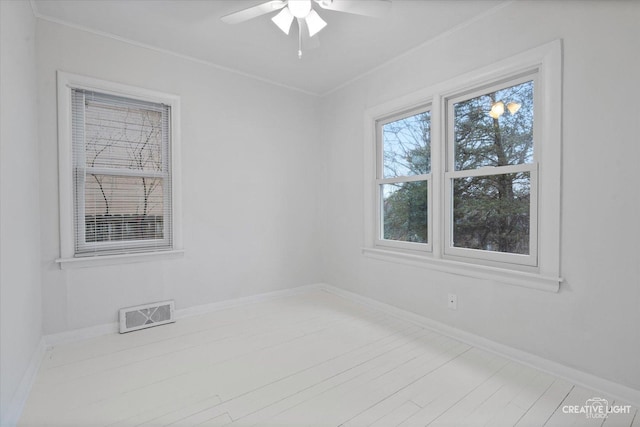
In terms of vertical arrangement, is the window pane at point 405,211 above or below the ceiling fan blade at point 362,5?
below

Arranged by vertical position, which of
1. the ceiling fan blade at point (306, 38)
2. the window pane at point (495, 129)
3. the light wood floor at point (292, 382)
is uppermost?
the ceiling fan blade at point (306, 38)

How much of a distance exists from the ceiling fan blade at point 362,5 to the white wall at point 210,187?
1.73 metres

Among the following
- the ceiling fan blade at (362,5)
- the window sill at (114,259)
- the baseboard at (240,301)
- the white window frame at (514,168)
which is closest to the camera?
the ceiling fan blade at (362,5)

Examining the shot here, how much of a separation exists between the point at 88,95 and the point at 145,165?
697 mm

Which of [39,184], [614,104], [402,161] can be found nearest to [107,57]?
[39,184]

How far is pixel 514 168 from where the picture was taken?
2199 millimetres

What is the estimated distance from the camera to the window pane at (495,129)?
2.19 meters

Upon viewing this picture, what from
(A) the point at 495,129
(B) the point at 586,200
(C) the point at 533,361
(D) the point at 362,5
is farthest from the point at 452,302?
(D) the point at 362,5

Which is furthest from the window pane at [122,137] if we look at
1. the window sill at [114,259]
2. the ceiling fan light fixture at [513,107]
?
the ceiling fan light fixture at [513,107]

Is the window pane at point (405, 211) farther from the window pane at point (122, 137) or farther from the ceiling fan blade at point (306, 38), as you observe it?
the window pane at point (122, 137)

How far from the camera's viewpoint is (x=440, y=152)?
105 inches

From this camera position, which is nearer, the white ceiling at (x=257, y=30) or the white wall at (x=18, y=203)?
the white wall at (x=18, y=203)

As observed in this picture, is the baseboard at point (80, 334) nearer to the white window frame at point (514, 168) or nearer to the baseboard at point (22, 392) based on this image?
the baseboard at point (22, 392)

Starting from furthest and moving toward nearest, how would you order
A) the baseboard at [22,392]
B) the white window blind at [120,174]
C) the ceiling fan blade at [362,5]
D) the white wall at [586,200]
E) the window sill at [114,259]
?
the white window blind at [120,174]
the window sill at [114,259]
the ceiling fan blade at [362,5]
the white wall at [586,200]
the baseboard at [22,392]
